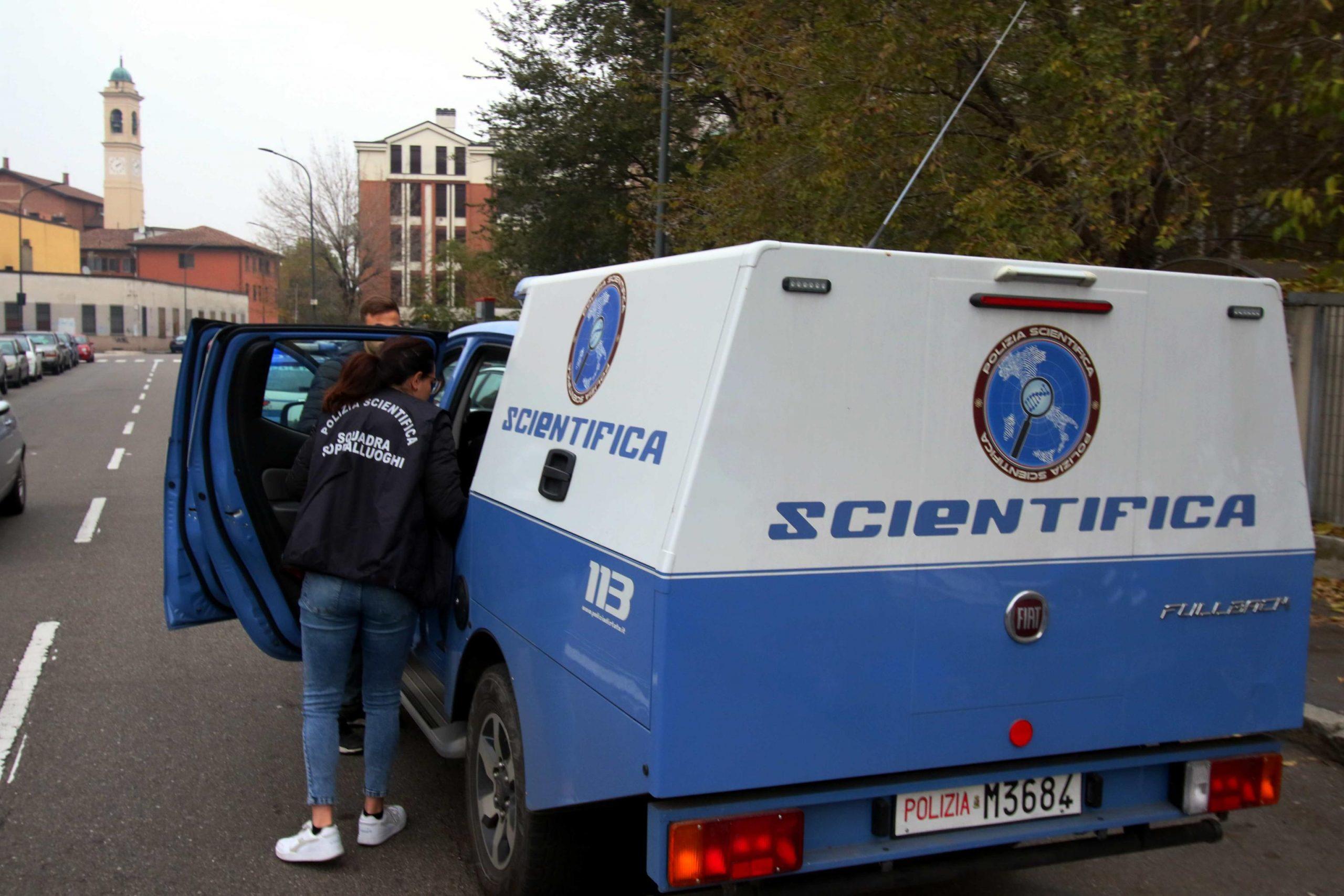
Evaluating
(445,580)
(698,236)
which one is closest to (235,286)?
(698,236)

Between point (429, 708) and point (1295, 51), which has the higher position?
point (1295, 51)

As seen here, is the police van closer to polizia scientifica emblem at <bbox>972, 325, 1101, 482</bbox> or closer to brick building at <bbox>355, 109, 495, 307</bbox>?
polizia scientifica emblem at <bbox>972, 325, 1101, 482</bbox>

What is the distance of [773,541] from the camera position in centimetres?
271

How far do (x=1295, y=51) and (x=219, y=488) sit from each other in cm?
788

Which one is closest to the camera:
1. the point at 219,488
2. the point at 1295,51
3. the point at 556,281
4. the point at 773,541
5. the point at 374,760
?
the point at 773,541

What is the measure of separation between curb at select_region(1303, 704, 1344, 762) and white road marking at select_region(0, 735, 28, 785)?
553 centimetres

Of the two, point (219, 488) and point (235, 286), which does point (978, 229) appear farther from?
point (235, 286)

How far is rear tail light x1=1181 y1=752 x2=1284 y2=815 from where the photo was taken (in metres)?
3.26

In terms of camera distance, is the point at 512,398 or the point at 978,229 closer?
the point at 512,398

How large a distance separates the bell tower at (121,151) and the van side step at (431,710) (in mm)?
124139

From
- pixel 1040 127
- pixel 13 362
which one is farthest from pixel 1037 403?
pixel 13 362

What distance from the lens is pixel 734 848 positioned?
2.73m

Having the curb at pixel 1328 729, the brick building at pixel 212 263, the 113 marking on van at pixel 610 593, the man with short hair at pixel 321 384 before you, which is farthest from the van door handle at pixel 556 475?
the brick building at pixel 212 263

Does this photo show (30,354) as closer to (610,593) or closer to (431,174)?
(610,593)
